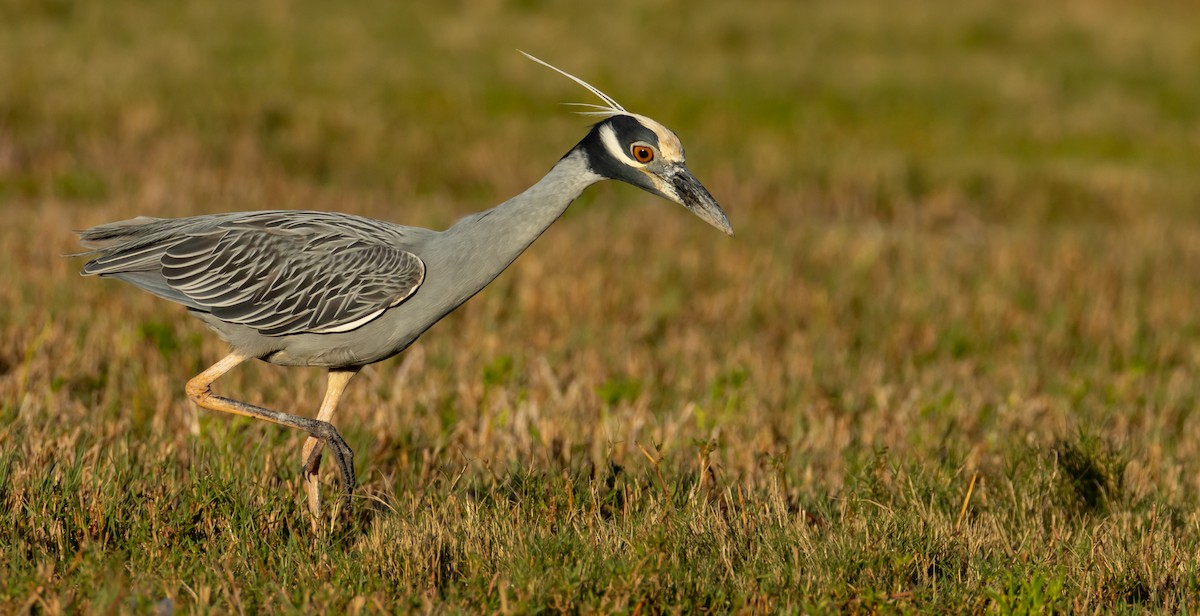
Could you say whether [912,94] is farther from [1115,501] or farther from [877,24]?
[1115,501]

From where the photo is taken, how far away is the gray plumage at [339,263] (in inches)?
181

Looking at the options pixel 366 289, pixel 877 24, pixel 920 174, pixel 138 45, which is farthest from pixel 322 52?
pixel 366 289

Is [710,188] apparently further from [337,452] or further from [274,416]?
[337,452]

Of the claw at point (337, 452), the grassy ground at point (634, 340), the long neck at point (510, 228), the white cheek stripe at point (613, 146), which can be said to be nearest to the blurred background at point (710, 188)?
the grassy ground at point (634, 340)

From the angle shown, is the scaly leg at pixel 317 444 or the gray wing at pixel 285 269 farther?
the scaly leg at pixel 317 444

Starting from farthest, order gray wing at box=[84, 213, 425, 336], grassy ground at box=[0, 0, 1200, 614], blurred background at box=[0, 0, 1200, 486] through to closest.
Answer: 1. blurred background at box=[0, 0, 1200, 486]
2. gray wing at box=[84, 213, 425, 336]
3. grassy ground at box=[0, 0, 1200, 614]

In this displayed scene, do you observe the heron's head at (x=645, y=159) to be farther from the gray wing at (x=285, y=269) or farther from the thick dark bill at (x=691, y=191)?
the gray wing at (x=285, y=269)

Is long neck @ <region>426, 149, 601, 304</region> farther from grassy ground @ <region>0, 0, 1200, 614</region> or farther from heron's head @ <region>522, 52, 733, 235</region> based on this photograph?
grassy ground @ <region>0, 0, 1200, 614</region>

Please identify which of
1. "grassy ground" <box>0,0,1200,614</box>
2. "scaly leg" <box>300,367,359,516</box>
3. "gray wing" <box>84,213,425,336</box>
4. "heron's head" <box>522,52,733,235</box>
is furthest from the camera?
"scaly leg" <box>300,367,359,516</box>

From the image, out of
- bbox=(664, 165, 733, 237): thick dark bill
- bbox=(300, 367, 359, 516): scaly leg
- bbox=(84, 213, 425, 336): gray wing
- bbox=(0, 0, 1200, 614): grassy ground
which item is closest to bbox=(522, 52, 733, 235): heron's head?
bbox=(664, 165, 733, 237): thick dark bill

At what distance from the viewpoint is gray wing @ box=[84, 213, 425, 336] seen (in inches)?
186

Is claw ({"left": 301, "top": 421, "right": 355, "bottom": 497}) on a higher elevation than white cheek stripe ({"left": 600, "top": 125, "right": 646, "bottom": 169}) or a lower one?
lower

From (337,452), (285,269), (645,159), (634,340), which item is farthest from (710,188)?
(337,452)

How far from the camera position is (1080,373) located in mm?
8312
